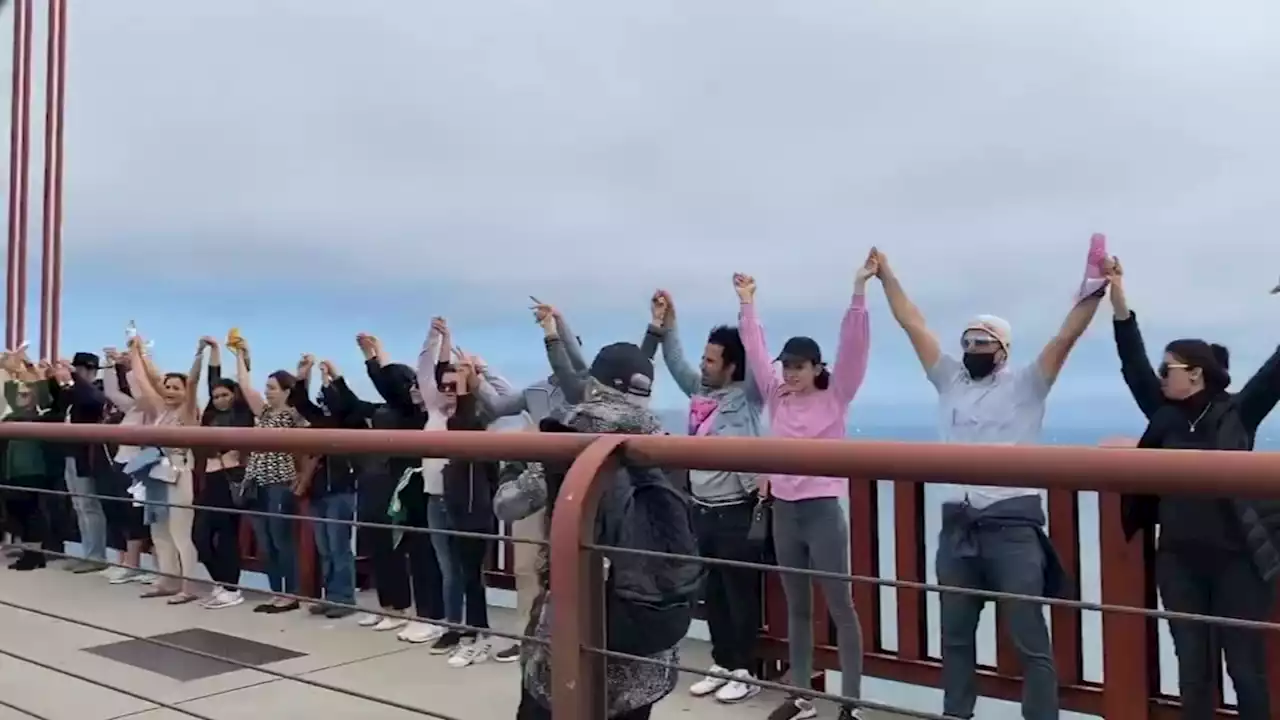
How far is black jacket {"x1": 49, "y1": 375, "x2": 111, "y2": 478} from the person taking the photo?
25.7 feet

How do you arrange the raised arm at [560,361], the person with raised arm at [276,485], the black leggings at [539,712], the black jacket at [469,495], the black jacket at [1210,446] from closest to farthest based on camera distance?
A: the black leggings at [539,712]
the black jacket at [1210,446]
the raised arm at [560,361]
the black jacket at [469,495]
the person with raised arm at [276,485]

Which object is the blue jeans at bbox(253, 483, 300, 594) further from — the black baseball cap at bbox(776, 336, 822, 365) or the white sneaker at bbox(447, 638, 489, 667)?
the black baseball cap at bbox(776, 336, 822, 365)

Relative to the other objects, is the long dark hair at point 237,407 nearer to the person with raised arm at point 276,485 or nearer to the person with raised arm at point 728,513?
the person with raised arm at point 276,485

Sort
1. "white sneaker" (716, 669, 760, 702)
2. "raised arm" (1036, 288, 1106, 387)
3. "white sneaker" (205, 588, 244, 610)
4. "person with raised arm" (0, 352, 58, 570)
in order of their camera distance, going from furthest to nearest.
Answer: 1. "person with raised arm" (0, 352, 58, 570)
2. "white sneaker" (205, 588, 244, 610)
3. "white sneaker" (716, 669, 760, 702)
4. "raised arm" (1036, 288, 1106, 387)

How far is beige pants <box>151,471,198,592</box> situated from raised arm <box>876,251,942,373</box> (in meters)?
4.79

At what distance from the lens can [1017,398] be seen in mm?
3648

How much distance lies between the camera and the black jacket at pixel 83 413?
7.84m

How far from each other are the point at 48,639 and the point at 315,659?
5.86 feet

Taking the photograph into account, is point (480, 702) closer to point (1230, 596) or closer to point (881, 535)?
point (881, 535)

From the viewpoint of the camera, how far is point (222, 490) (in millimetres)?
6934

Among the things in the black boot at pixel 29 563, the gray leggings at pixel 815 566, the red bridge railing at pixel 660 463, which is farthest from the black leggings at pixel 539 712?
the black boot at pixel 29 563

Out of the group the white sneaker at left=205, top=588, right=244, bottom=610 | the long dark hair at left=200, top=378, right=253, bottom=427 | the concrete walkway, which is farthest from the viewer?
the long dark hair at left=200, top=378, right=253, bottom=427

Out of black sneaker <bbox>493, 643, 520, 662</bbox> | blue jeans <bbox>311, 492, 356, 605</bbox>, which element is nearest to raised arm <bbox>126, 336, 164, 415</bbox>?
blue jeans <bbox>311, 492, 356, 605</bbox>

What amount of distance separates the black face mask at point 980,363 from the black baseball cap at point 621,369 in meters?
1.35
